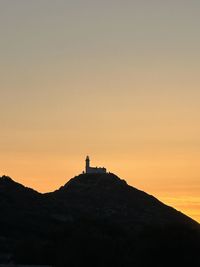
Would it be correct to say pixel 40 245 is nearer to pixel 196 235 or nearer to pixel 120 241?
pixel 120 241

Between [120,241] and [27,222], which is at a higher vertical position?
[27,222]

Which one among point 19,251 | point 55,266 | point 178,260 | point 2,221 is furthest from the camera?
point 2,221

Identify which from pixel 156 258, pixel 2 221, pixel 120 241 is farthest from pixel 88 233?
pixel 2 221

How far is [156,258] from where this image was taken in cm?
8169

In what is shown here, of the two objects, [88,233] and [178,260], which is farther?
[88,233]

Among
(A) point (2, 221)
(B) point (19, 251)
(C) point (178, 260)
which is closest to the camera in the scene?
(C) point (178, 260)

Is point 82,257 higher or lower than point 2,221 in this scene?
lower

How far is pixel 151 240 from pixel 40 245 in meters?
19.2

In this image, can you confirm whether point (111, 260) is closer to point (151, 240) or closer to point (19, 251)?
point (151, 240)

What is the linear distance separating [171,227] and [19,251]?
20.0m

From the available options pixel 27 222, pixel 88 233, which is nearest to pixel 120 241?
pixel 88 233

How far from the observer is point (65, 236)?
333 ft

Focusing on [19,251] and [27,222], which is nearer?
[19,251]

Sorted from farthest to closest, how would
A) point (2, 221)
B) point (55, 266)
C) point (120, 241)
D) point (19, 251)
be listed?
point (2, 221) < point (19, 251) < point (120, 241) < point (55, 266)
